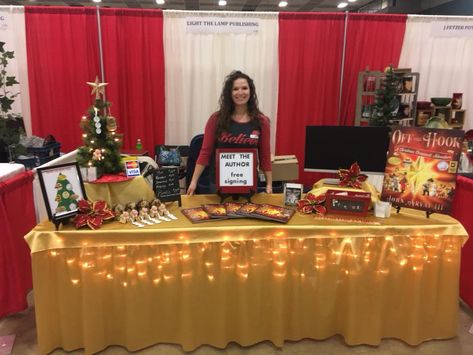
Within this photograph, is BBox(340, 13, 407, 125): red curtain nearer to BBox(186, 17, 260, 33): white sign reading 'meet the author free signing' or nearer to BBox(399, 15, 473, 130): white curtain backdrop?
BBox(399, 15, 473, 130): white curtain backdrop

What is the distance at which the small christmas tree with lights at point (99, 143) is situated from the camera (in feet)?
7.04

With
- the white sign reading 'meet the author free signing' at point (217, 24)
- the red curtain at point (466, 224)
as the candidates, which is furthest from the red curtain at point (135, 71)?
the red curtain at point (466, 224)

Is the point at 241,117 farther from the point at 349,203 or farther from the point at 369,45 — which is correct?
the point at 369,45

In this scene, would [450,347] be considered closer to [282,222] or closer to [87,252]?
[282,222]

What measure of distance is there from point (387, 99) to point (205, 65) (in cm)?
204

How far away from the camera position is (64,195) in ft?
6.07

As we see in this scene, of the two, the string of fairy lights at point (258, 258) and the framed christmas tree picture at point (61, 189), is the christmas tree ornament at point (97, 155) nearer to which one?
the framed christmas tree picture at point (61, 189)

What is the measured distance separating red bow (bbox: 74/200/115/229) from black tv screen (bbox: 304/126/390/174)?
151 centimetres

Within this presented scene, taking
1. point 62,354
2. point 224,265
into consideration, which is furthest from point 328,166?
point 62,354

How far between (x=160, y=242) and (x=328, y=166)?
146cm

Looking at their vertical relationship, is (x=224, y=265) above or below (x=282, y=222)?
below

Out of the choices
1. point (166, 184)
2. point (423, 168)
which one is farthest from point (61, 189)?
point (423, 168)

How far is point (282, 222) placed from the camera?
1906mm

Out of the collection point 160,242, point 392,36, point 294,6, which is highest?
point 294,6
